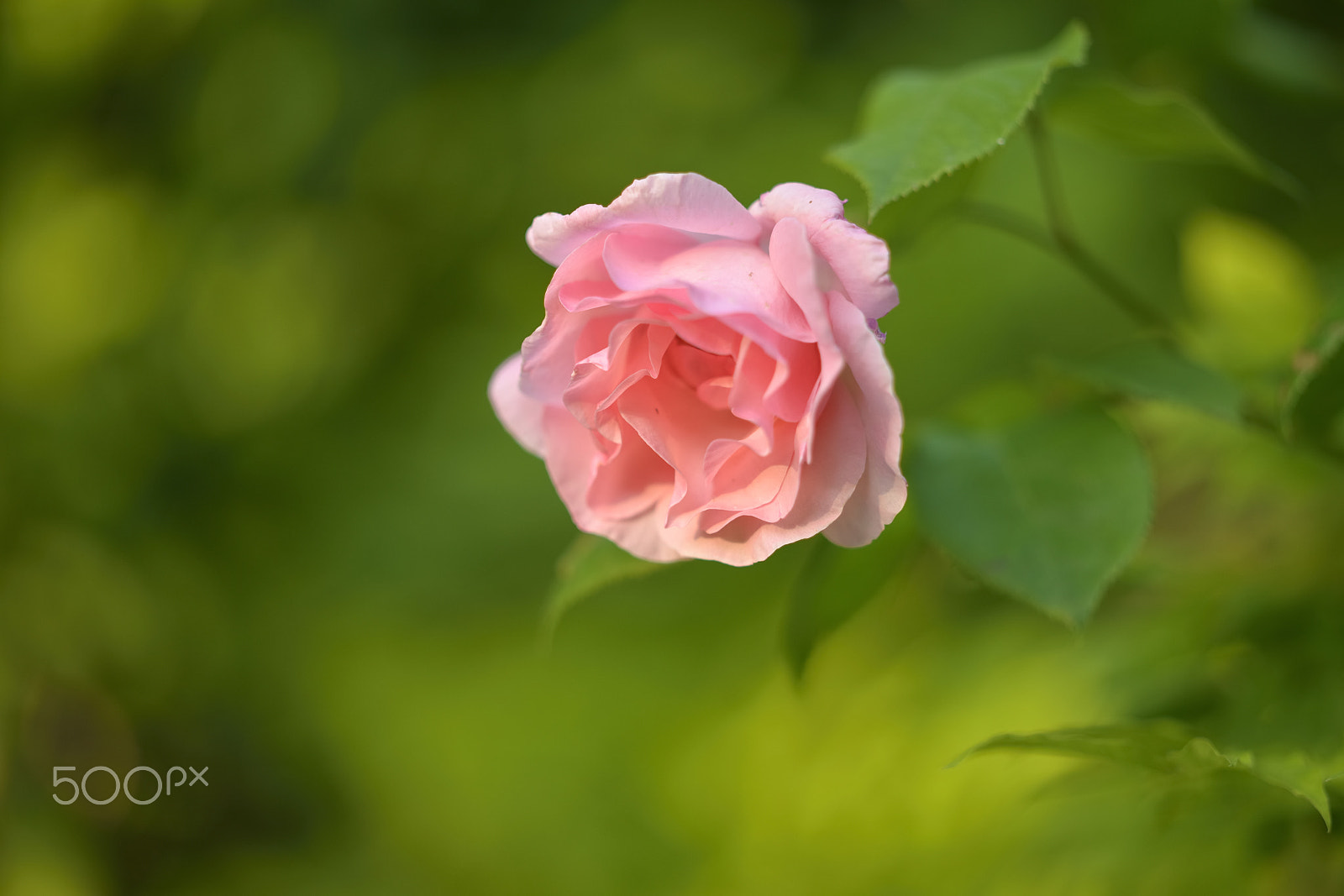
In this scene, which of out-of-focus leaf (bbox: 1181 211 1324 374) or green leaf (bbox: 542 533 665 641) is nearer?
green leaf (bbox: 542 533 665 641)

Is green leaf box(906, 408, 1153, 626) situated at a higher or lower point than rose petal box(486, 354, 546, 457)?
lower

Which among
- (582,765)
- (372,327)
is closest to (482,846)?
(582,765)

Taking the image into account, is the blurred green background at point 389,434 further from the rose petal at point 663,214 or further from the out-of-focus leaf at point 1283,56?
the rose petal at point 663,214

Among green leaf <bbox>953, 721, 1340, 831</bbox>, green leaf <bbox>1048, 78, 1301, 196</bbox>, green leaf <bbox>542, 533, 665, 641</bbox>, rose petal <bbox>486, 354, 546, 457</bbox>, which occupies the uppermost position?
rose petal <bbox>486, 354, 546, 457</bbox>

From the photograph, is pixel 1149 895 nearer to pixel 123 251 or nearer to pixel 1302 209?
pixel 1302 209

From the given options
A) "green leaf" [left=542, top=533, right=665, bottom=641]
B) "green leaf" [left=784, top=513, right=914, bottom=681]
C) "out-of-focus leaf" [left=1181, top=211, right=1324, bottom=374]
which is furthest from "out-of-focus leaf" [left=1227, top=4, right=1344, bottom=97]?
"green leaf" [left=542, top=533, right=665, bottom=641]

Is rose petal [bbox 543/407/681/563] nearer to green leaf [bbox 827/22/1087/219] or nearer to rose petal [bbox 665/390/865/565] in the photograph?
rose petal [bbox 665/390/865/565]

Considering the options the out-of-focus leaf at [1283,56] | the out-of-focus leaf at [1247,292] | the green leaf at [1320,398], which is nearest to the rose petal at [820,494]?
the green leaf at [1320,398]
